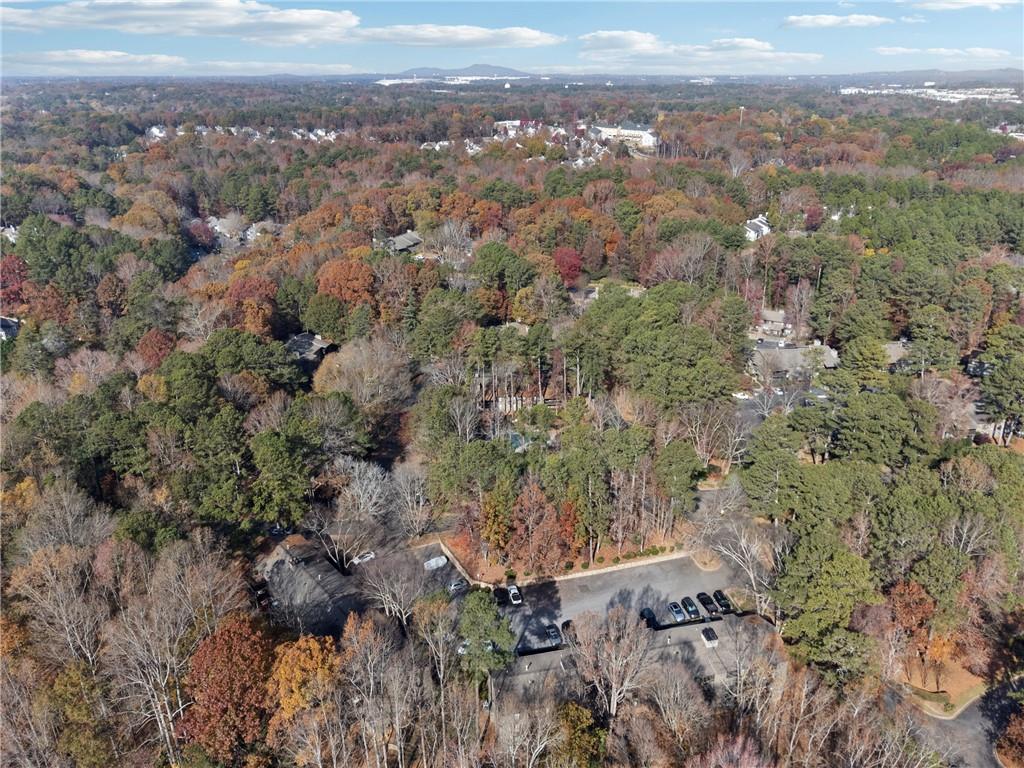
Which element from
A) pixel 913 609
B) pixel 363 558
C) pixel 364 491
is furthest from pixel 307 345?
pixel 913 609

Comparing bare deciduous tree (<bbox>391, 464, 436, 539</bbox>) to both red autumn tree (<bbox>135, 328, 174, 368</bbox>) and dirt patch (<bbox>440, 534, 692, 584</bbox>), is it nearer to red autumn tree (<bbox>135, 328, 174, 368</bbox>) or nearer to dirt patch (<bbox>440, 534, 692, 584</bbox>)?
dirt patch (<bbox>440, 534, 692, 584</bbox>)

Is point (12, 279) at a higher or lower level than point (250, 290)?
lower

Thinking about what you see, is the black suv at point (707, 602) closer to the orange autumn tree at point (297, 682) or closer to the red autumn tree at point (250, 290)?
the orange autumn tree at point (297, 682)

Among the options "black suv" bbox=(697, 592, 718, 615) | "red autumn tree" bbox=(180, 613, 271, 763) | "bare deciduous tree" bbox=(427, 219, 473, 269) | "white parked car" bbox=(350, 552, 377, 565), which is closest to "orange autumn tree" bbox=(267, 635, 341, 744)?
"red autumn tree" bbox=(180, 613, 271, 763)

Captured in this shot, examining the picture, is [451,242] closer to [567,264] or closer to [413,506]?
[567,264]

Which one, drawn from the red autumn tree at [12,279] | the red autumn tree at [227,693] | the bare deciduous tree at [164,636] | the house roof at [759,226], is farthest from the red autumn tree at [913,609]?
the red autumn tree at [12,279]

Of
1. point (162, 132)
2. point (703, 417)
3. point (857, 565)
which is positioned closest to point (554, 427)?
point (703, 417)

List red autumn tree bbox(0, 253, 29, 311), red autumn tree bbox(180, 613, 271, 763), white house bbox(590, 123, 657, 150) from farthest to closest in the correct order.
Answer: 1. white house bbox(590, 123, 657, 150)
2. red autumn tree bbox(0, 253, 29, 311)
3. red autumn tree bbox(180, 613, 271, 763)
